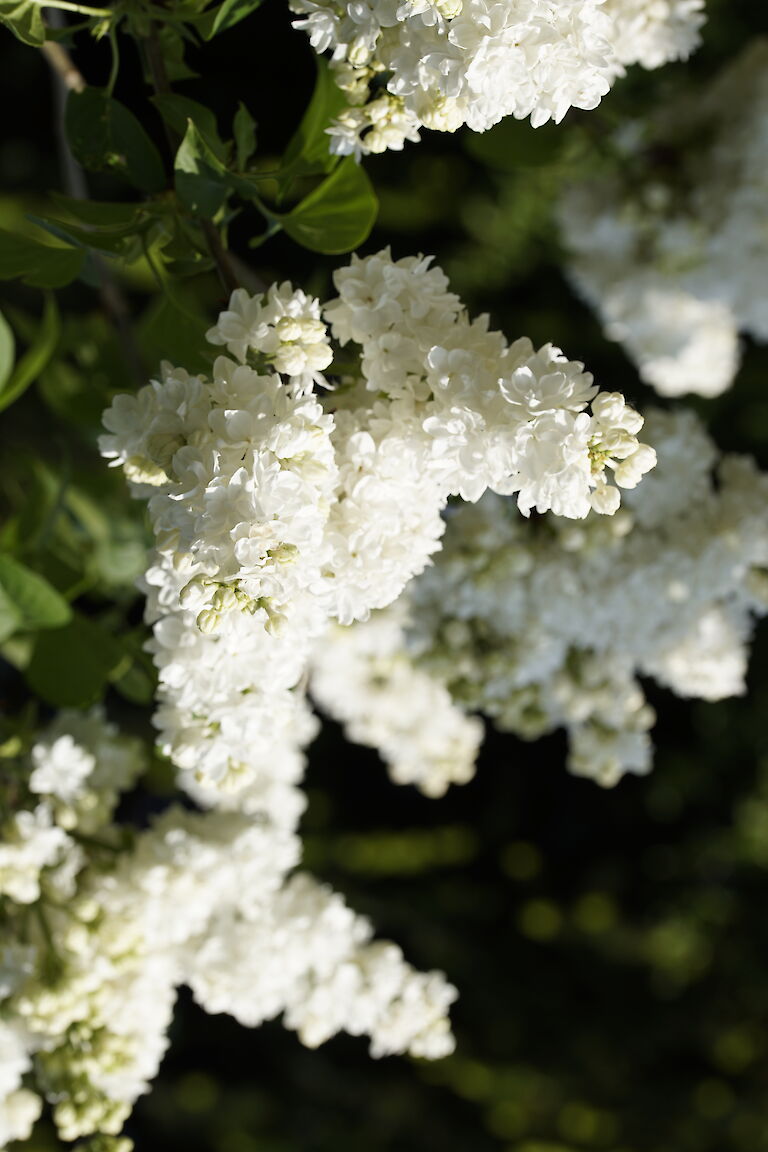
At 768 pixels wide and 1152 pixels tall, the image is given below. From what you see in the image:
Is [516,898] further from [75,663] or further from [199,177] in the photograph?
[199,177]

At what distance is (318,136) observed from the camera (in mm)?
835

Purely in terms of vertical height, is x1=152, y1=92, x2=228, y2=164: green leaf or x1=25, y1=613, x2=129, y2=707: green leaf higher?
x1=152, y1=92, x2=228, y2=164: green leaf

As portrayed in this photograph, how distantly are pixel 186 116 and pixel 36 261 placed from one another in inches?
6.4

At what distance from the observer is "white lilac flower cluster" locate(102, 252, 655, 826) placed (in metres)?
0.65

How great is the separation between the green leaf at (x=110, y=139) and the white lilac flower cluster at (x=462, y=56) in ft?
0.57

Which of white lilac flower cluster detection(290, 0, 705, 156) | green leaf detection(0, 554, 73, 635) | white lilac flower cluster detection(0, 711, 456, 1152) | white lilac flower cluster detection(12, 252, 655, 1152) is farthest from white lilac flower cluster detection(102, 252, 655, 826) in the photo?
white lilac flower cluster detection(0, 711, 456, 1152)

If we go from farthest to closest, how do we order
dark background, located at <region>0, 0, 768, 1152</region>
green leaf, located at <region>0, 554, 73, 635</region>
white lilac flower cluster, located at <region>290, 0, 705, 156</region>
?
dark background, located at <region>0, 0, 768, 1152</region> < green leaf, located at <region>0, 554, 73, 635</region> < white lilac flower cluster, located at <region>290, 0, 705, 156</region>

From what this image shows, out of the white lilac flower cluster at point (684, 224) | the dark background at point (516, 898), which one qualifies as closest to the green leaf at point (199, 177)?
the white lilac flower cluster at point (684, 224)

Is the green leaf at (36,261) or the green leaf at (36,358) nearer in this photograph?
the green leaf at (36,261)

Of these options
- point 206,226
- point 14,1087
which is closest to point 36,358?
point 206,226

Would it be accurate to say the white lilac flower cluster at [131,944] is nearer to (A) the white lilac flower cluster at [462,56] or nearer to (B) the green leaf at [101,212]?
(B) the green leaf at [101,212]

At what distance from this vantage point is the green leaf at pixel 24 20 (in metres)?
0.70

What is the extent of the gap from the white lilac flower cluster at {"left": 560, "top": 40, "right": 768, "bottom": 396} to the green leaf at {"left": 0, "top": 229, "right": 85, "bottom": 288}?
0.74 meters

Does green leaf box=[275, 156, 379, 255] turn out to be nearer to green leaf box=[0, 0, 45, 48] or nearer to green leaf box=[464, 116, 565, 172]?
green leaf box=[0, 0, 45, 48]
